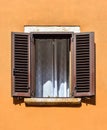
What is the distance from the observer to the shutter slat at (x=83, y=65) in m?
12.6

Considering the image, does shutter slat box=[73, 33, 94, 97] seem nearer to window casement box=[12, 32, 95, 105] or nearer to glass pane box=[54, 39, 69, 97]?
window casement box=[12, 32, 95, 105]

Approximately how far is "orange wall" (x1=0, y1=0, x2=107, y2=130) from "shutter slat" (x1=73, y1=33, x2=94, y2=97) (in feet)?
0.50

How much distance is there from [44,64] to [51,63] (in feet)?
0.42

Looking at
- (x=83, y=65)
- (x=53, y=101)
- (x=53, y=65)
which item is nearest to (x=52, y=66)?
(x=53, y=65)

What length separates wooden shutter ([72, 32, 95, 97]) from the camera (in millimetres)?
12570

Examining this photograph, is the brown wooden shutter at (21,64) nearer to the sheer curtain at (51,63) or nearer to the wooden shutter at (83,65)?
the sheer curtain at (51,63)

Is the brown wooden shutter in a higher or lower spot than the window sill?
higher

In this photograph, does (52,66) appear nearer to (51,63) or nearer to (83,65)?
(51,63)

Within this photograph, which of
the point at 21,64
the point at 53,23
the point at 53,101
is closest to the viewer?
the point at 53,101

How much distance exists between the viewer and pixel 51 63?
Answer: 12898 millimetres

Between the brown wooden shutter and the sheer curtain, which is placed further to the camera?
the sheer curtain

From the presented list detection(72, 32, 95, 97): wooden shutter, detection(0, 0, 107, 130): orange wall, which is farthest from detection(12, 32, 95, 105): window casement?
detection(0, 0, 107, 130): orange wall

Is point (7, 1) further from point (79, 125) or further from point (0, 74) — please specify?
point (79, 125)

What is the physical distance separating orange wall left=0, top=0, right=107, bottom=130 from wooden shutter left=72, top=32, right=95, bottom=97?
0.49ft
